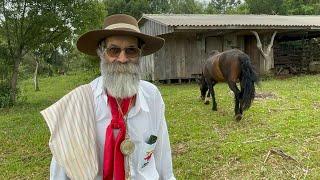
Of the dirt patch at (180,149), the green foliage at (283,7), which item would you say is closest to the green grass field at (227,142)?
the dirt patch at (180,149)

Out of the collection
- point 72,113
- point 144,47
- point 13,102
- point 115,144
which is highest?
point 144,47

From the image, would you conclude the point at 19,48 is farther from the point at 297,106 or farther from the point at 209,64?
the point at 297,106

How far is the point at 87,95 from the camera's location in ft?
7.54

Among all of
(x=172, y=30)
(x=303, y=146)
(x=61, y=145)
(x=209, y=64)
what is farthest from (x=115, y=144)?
(x=172, y=30)

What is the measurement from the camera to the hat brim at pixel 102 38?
2346mm

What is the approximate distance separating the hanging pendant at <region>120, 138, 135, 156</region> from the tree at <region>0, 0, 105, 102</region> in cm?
1260

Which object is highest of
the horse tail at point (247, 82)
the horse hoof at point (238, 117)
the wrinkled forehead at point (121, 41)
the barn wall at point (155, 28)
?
the barn wall at point (155, 28)

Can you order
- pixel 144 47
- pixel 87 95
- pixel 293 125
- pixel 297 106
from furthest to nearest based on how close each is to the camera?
1. pixel 297 106
2. pixel 293 125
3. pixel 144 47
4. pixel 87 95

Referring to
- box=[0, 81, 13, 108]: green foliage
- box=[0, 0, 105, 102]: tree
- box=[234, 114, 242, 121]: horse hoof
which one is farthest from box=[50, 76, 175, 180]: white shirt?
box=[0, 81, 13, 108]: green foliage

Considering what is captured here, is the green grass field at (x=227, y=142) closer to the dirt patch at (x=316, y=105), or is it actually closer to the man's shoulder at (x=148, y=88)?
the dirt patch at (x=316, y=105)

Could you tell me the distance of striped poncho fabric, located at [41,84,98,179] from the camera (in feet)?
6.99

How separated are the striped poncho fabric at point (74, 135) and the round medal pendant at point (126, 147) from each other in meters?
0.15

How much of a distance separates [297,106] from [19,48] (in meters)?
9.73

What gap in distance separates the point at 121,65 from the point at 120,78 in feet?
0.28
